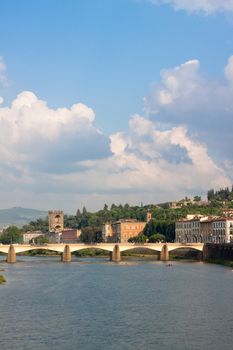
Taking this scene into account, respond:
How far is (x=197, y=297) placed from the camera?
52.0m

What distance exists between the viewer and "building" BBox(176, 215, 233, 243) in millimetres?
115000

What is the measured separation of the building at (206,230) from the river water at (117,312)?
42.8 meters

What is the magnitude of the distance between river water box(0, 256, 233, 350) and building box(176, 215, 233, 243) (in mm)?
42787

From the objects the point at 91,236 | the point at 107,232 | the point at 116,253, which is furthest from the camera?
the point at 107,232

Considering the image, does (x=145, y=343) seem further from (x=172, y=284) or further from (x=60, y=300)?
(x=172, y=284)

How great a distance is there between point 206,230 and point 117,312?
268 ft

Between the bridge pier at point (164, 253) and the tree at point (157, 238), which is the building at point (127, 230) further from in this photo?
the bridge pier at point (164, 253)

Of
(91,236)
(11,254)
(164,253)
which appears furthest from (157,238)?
(11,254)

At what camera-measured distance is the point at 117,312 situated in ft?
146

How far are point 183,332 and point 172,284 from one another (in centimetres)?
2473

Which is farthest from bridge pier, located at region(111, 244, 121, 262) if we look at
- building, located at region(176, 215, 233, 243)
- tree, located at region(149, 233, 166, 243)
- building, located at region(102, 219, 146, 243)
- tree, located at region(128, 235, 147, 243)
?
building, located at region(102, 219, 146, 243)

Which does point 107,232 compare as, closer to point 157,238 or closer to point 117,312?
point 157,238

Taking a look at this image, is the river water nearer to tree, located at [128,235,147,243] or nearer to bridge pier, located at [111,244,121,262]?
bridge pier, located at [111,244,121,262]

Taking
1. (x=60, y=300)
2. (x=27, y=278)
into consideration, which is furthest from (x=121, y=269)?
(x=60, y=300)
